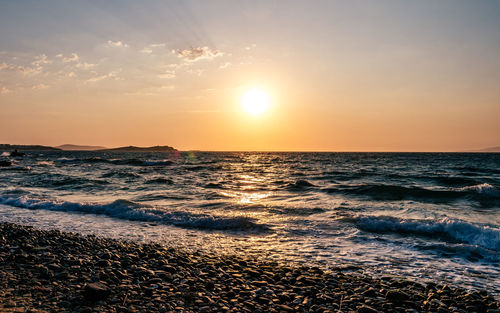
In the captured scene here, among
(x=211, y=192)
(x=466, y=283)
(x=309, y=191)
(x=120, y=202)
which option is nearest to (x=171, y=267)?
(x=466, y=283)

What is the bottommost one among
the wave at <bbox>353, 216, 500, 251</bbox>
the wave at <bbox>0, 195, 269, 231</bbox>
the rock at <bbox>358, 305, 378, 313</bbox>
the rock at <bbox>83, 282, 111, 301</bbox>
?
the wave at <bbox>0, 195, 269, 231</bbox>

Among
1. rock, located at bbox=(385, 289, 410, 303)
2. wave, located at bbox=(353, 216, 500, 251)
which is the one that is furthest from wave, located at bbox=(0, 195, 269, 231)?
rock, located at bbox=(385, 289, 410, 303)

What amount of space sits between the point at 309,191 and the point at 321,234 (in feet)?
42.8

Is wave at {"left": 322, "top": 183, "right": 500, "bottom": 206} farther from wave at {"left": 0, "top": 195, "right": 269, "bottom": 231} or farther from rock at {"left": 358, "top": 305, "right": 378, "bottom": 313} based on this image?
rock at {"left": 358, "top": 305, "right": 378, "bottom": 313}

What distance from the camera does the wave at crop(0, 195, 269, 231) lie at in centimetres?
1214

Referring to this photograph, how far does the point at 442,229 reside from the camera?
11219mm

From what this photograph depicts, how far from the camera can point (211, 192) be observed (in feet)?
73.6

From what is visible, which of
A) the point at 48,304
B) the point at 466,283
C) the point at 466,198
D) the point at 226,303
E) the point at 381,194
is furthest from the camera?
the point at 381,194

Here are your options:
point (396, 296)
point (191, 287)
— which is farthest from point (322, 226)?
point (191, 287)

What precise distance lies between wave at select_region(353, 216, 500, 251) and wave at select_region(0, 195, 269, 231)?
4479 millimetres

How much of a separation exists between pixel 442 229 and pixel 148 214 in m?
12.4

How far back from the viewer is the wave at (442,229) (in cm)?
1007

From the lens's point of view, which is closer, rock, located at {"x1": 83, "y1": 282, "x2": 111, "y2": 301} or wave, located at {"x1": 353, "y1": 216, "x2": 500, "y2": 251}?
rock, located at {"x1": 83, "y1": 282, "x2": 111, "y2": 301}

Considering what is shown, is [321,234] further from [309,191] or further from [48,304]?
[309,191]
